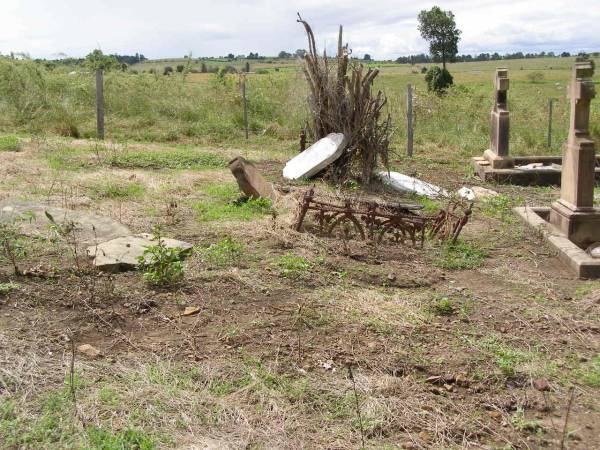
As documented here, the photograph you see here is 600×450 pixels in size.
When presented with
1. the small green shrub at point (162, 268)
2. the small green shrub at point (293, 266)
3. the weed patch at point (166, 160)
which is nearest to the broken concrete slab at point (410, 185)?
the weed patch at point (166, 160)

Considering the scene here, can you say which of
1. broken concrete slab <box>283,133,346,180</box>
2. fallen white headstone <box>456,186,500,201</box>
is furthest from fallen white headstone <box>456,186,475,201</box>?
broken concrete slab <box>283,133,346,180</box>

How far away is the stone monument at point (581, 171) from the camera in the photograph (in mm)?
7664

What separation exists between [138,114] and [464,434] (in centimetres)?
1560

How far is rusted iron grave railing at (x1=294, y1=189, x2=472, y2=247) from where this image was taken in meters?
6.92

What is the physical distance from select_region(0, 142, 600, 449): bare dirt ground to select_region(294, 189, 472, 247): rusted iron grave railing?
22 centimetres

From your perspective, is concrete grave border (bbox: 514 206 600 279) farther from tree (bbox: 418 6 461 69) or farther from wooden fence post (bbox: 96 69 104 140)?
tree (bbox: 418 6 461 69)

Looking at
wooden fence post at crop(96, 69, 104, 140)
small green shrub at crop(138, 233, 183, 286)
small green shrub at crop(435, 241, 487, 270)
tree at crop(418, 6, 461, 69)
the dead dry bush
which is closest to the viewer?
small green shrub at crop(138, 233, 183, 286)

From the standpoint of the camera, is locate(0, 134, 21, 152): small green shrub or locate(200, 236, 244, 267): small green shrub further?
locate(0, 134, 21, 152): small green shrub

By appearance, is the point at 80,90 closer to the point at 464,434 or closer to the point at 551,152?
the point at 551,152

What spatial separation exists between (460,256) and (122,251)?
3.27 m

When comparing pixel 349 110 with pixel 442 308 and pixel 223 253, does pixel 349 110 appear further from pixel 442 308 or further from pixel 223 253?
pixel 442 308

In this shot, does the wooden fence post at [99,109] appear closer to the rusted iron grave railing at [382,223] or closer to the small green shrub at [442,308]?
the rusted iron grave railing at [382,223]

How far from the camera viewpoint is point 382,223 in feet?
23.3

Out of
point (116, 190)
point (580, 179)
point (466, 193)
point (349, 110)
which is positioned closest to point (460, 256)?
point (580, 179)
